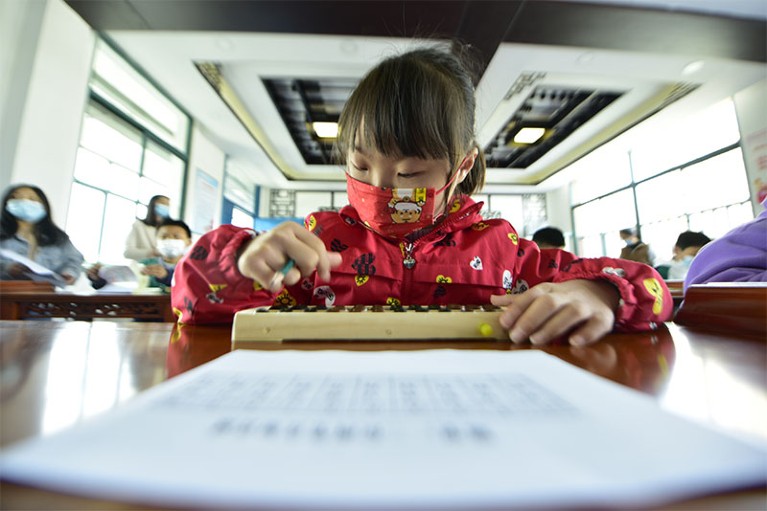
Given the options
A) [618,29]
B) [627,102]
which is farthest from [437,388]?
[627,102]

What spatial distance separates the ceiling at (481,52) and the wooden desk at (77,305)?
113cm

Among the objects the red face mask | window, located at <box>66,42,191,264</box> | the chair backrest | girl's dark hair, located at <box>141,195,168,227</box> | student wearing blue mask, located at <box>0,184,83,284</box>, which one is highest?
window, located at <box>66,42,191,264</box>

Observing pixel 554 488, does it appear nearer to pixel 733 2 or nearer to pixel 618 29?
pixel 618 29

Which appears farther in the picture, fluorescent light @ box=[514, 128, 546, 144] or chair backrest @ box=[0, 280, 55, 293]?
fluorescent light @ box=[514, 128, 546, 144]

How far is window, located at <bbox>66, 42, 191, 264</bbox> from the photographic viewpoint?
226cm

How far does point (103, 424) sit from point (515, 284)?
70cm

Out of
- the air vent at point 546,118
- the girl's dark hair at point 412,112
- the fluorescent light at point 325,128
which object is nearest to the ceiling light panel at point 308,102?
the fluorescent light at point 325,128

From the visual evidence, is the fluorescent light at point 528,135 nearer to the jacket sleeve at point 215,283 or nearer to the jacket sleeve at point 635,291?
the jacket sleeve at point 635,291

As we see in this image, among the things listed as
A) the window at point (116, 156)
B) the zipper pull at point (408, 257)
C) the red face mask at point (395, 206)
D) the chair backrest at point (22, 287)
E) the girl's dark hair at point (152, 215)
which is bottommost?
the chair backrest at point (22, 287)

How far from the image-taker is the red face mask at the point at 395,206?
625 mm

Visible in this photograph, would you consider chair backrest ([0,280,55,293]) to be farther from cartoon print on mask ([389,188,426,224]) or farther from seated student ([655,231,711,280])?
seated student ([655,231,711,280])

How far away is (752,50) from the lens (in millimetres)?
2301

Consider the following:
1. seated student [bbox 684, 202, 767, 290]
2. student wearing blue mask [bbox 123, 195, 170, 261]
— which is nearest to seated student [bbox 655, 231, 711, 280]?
seated student [bbox 684, 202, 767, 290]

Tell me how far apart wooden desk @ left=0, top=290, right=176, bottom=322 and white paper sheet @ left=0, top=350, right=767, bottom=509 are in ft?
3.16
